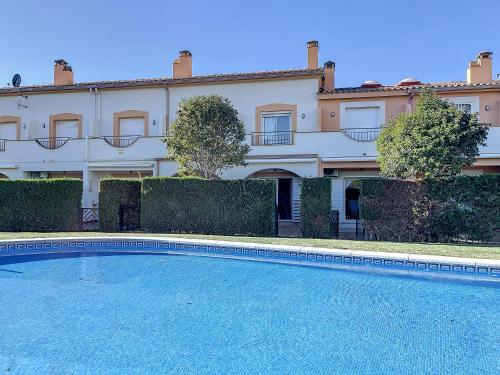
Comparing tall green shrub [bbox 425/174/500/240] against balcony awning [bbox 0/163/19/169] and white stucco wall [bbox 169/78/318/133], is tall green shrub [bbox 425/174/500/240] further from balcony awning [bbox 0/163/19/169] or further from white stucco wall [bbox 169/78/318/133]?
balcony awning [bbox 0/163/19/169]

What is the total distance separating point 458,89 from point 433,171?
976cm

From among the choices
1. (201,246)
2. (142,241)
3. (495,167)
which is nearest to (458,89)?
(495,167)

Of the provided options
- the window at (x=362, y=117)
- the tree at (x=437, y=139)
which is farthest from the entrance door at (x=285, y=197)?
the tree at (x=437, y=139)

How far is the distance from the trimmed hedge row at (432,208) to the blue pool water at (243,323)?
5.49 meters

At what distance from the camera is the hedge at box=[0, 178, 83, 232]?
17344mm

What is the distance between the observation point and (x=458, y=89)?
20.5m

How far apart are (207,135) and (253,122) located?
6.57 meters

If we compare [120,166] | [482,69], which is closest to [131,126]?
[120,166]

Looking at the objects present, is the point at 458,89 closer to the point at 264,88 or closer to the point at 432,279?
the point at 264,88

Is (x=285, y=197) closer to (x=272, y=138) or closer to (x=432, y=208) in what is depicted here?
(x=272, y=138)

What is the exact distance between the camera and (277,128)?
22.6 m

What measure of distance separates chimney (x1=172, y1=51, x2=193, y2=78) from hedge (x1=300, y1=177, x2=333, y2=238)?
1389cm

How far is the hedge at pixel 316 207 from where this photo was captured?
15562 millimetres


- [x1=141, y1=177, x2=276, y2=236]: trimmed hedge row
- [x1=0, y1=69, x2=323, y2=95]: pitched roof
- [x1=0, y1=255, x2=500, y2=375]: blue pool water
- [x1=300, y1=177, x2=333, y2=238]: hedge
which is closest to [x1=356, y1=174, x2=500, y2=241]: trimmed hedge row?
[x1=300, y1=177, x2=333, y2=238]: hedge
